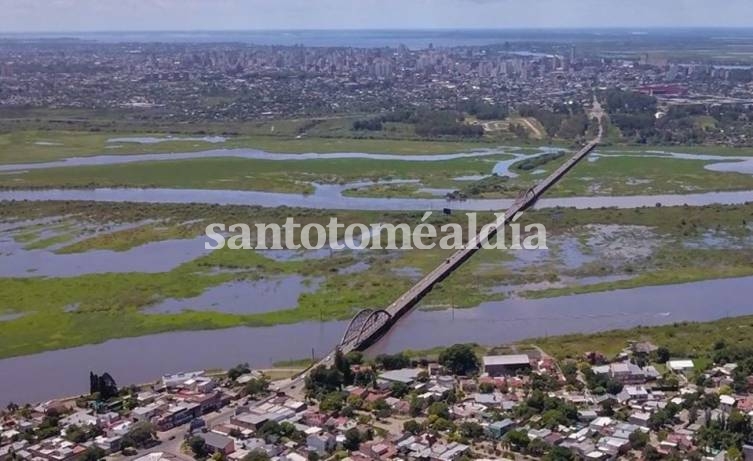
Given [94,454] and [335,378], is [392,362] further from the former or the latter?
[94,454]

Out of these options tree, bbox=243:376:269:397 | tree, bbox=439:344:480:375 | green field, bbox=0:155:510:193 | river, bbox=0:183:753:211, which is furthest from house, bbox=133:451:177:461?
green field, bbox=0:155:510:193

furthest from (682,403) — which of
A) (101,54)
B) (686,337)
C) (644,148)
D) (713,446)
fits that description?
(101,54)

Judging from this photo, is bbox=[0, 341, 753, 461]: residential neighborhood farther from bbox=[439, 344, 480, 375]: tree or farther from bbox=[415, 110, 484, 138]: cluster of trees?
bbox=[415, 110, 484, 138]: cluster of trees

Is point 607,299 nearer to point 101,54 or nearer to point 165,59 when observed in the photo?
point 165,59

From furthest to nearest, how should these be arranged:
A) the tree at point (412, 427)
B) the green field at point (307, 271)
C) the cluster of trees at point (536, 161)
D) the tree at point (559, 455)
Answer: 1. the cluster of trees at point (536, 161)
2. the green field at point (307, 271)
3. the tree at point (412, 427)
4. the tree at point (559, 455)

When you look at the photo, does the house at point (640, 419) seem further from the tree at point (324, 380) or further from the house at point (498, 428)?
the tree at point (324, 380)

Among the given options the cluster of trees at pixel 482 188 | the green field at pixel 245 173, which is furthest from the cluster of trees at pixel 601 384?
the green field at pixel 245 173

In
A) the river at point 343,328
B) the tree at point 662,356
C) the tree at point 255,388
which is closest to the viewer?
the tree at point 255,388
